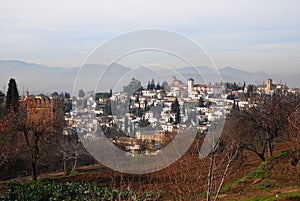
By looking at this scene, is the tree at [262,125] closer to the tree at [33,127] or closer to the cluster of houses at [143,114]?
the cluster of houses at [143,114]

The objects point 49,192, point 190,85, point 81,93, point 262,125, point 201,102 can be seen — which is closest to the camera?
point 190,85

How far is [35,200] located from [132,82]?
442 cm

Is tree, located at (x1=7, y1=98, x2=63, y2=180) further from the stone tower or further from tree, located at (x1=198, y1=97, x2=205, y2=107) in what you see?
the stone tower

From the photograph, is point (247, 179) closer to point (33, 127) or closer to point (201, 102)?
point (201, 102)

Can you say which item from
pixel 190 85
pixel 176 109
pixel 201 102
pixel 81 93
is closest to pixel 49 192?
pixel 81 93

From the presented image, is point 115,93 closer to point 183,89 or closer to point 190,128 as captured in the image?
point 183,89

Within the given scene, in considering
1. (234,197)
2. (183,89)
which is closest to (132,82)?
(183,89)

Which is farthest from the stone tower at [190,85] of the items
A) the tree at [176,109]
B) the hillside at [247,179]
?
the hillside at [247,179]

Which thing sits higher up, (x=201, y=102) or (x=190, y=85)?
(x=190, y=85)

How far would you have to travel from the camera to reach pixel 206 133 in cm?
1095

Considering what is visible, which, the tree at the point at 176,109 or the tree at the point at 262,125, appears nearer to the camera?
the tree at the point at 176,109

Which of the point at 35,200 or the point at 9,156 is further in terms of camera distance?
the point at 9,156

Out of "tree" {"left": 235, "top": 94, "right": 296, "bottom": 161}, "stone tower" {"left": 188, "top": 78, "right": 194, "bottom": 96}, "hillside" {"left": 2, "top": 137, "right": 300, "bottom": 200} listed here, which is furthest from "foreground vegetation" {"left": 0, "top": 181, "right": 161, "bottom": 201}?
"tree" {"left": 235, "top": 94, "right": 296, "bottom": 161}

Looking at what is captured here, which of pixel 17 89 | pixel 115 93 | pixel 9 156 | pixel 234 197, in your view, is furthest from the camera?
pixel 17 89
